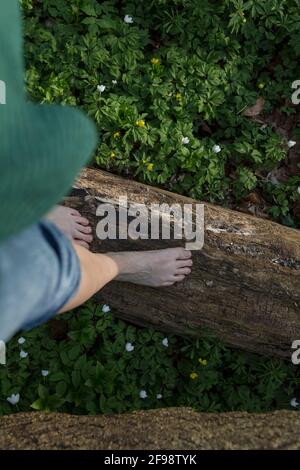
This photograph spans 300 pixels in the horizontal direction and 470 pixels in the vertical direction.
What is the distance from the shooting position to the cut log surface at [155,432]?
2365mm

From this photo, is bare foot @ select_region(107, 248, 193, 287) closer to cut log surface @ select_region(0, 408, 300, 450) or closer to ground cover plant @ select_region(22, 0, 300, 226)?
ground cover plant @ select_region(22, 0, 300, 226)

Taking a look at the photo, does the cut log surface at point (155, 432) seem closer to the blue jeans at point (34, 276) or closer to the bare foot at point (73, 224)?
the blue jeans at point (34, 276)

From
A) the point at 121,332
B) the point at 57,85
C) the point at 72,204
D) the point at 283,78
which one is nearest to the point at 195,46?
the point at 283,78

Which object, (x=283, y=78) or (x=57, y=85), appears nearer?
(x=57, y=85)

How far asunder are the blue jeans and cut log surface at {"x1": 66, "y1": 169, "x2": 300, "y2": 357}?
1.25 meters

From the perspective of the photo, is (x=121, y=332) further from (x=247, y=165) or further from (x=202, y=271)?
(x=247, y=165)

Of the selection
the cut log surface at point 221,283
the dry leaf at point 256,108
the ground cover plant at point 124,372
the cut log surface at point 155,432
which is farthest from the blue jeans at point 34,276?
the dry leaf at point 256,108

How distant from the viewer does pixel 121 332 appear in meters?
3.38

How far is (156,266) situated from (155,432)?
92 centimetres

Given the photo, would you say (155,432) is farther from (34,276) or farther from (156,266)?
(34,276)

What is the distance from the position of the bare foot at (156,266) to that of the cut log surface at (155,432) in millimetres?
746

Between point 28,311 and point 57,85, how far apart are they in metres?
2.09

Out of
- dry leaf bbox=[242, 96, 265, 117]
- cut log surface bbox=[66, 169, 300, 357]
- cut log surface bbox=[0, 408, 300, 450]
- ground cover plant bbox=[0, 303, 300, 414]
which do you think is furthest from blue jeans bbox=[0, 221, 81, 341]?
dry leaf bbox=[242, 96, 265, 117]

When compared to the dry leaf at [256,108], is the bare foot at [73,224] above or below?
below
